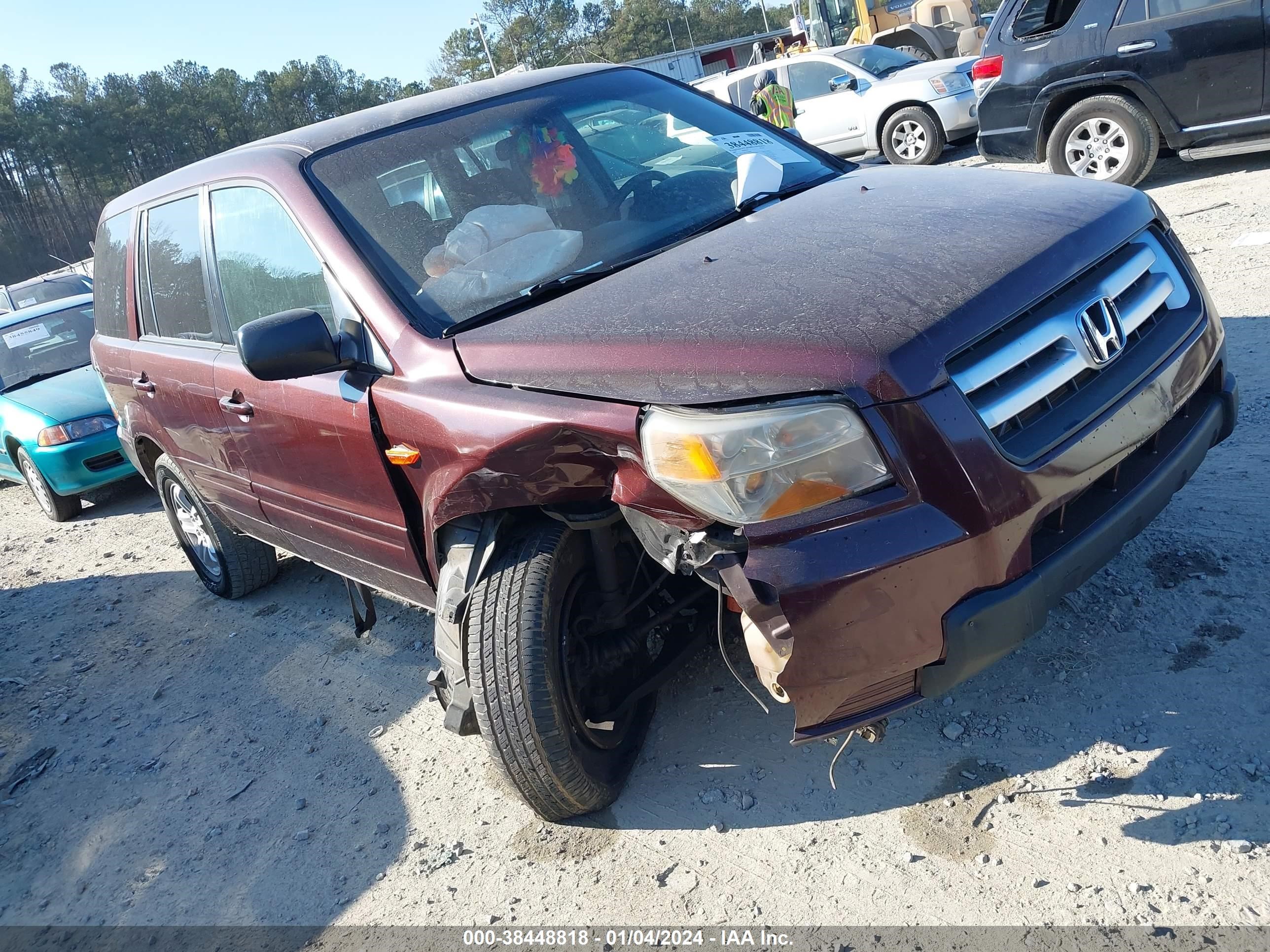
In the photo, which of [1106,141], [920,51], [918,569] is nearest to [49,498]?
[918,569]

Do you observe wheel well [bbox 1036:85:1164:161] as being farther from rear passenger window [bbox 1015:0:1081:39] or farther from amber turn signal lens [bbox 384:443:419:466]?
amber turn signal lens [bbox 384:443:419:466]

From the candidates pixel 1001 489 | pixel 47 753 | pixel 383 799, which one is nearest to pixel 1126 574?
pixel 1001 489

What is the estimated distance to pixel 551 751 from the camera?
7.99 ft

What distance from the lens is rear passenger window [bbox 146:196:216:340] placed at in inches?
142

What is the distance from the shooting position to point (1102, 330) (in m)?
2.19

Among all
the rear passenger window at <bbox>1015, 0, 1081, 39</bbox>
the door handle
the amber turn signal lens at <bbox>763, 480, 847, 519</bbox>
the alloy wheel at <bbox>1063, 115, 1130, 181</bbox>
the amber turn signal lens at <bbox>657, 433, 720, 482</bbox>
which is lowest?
the alloy wheel at <bbox>1063, 115, 1130, 181</bbox>

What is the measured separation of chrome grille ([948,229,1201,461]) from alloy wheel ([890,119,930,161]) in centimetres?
938

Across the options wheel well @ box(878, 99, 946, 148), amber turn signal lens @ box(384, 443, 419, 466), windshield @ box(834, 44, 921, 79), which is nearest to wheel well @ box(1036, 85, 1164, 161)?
wheel well @ box(878, 99, 946, 148)

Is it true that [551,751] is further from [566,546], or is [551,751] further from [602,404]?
[602,404]

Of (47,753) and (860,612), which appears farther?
(47,753)

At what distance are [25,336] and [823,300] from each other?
8.22 m

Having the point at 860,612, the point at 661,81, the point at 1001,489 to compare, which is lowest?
the point at 860,612

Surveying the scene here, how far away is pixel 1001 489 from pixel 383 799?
2.13 meters

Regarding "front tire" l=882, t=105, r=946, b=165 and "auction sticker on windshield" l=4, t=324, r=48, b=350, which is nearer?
"auction sticker on windshield" l=4, t=324, r=48, b=350
